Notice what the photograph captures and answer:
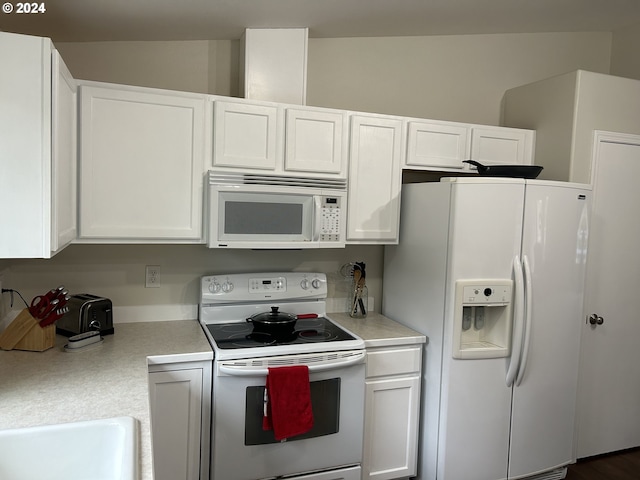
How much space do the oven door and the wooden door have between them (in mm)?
1497

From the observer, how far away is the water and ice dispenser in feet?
8.06

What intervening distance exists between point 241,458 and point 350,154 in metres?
1.60

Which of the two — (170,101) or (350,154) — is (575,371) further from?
(170,101)

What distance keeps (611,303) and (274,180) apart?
2.16 meters

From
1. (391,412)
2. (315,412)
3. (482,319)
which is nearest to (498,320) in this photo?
(482,319)

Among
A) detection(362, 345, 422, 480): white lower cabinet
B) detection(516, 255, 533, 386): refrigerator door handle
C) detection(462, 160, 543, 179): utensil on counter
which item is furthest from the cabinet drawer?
detection(462, 160, 543, 179): utensil on counter

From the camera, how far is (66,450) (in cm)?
135

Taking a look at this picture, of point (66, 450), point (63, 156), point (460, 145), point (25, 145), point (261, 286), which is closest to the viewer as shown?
point (66, 450)

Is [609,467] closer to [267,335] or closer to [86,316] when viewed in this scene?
[267,335]

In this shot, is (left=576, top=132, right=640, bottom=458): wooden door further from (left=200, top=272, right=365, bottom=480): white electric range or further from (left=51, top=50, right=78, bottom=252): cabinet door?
(left=51, top=50, right=78, bottom=252): cabinet door

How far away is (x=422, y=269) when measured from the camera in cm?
271

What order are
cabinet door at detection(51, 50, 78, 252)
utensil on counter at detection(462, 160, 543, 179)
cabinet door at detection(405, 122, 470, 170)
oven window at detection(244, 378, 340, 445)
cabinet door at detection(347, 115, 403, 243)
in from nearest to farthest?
1. cabinet door at detection(51, 50, 78, 252)
2. oven window at detection(244, 378, 340, 445)
3. utensil on counter at detection(462, 160, 543, 179)
4. cabinet door at detection(347, 115, 403, 243)
5. cabinet door at detection(405, 122, 470, 170)

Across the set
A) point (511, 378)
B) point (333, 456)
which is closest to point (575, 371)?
point (511, 378)

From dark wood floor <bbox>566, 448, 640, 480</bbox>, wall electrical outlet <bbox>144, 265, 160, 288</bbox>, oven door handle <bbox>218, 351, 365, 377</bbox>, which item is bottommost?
dark wood floor <bbox>566, 448, 640, 480</bbox>
